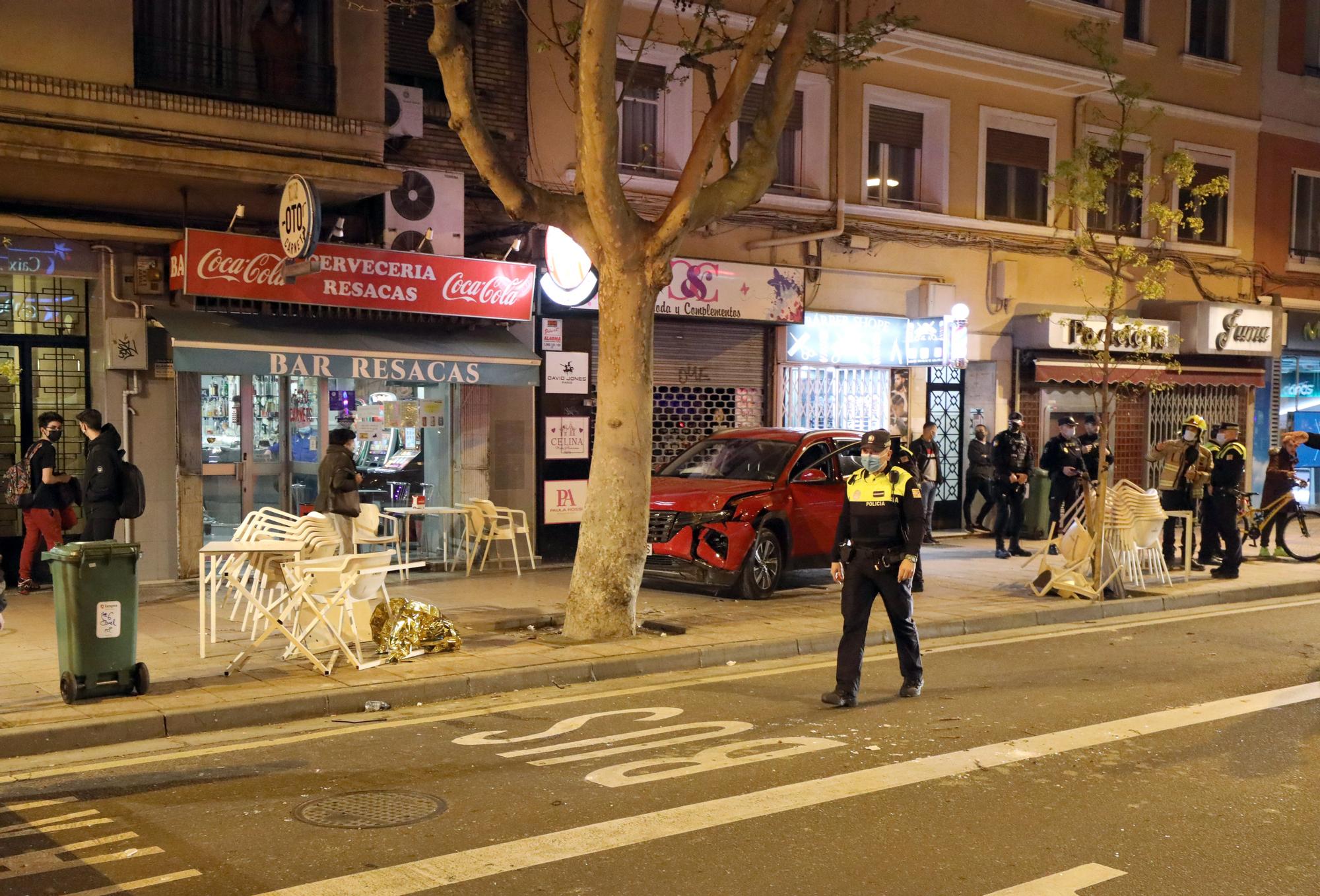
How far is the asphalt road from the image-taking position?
5.16 meters

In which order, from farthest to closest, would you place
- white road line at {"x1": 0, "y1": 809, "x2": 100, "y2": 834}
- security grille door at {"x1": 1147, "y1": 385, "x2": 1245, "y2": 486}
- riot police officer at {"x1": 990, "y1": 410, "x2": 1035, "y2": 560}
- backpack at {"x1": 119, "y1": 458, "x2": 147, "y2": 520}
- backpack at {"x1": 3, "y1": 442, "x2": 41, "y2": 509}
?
1. security grille door at {"x1": 1147, "y1": 385, "x2": 1245, "y2": 486}
2. riot police officer at {"x1": 990, "y1": 410, "x2": 1035, "y2": 560}
3. backpack at {"x1": 3, "y1": 442, "x2": 41, "y2": 509}
4. backpack at {"x1": 119, "y1": 458, "x2": 147, "y2": 520}
5. white road line at {"x1": 0, "y1": 809, "x2": 100, "y2": 834}

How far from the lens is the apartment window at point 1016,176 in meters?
20.2

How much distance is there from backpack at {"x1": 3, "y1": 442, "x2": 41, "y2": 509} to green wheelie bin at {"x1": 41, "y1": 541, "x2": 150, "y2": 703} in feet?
14.4

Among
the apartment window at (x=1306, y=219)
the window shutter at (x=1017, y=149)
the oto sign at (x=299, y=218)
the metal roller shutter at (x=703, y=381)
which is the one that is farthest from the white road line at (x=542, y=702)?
the apartment window at (x=1306, y=219)

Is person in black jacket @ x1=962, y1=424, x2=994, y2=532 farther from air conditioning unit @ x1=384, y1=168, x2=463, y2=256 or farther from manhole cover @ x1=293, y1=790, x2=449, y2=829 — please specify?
manhole cover @ x1=293, y1=790, x2=449, y2=829

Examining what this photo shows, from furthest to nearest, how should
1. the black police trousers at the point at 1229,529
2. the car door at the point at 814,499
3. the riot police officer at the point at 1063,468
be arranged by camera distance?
the riot police officer at the point at 1063,468
the black police trousers at the point at 1229,529
the car door at the point at 814,499

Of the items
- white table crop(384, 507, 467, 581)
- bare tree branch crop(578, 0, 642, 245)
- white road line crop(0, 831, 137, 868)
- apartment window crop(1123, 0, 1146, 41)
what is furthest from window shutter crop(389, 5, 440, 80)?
apartment window crop(1123, 0, 1146, 41)

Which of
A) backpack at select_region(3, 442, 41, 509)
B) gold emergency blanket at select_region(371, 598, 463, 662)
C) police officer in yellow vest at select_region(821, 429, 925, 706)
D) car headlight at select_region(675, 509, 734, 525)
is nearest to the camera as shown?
police officer in yellow vest at select_region(821, 429, 925, 706)

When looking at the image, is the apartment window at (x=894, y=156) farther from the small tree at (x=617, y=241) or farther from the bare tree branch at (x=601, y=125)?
the bare tree branch at (x=601, y=125)

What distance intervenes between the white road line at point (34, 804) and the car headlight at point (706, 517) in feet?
24.1

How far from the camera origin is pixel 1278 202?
78.0 feet

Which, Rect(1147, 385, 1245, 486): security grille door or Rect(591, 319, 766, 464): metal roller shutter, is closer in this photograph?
Rect(591, 319, 766, 464): metal roller shutter

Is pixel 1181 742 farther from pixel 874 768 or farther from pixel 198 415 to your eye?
pixel 198 415

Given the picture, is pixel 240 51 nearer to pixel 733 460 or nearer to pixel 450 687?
pixel 733 460
